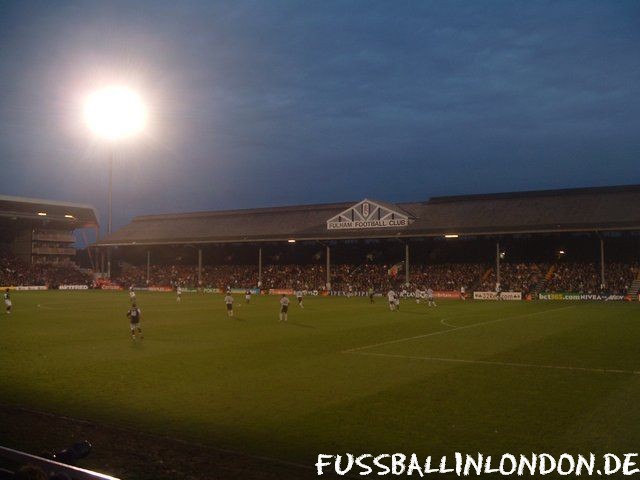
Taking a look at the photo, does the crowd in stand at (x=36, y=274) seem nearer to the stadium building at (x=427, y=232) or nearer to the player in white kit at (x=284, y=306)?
the stadium building at (x=427, y=232)

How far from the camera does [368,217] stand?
69562 mm

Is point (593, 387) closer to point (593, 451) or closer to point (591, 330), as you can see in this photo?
point (593, 451)

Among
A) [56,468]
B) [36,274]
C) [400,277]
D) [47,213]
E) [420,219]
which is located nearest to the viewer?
[56,468]

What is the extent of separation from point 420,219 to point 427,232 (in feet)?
17.8

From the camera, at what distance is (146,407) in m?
13.0

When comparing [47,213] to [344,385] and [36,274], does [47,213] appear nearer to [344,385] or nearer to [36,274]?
[36,274]

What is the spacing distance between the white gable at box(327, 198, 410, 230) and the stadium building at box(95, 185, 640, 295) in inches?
4.6

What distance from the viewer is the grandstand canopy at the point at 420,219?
5912 cm

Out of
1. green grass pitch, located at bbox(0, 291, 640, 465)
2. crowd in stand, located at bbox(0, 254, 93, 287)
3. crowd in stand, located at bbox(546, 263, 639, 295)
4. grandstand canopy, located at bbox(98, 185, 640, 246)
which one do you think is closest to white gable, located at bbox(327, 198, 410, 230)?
grandstand canopy, located at bbox(98, 185, 640, 246)

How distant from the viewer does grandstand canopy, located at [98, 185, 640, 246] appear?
59125 mm

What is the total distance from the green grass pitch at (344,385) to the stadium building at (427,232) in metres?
32.6

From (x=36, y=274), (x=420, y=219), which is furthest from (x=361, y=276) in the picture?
(x=36, y=274)

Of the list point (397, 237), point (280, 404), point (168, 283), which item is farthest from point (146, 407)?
point (168, 283)

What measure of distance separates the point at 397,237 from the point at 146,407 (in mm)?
53362
